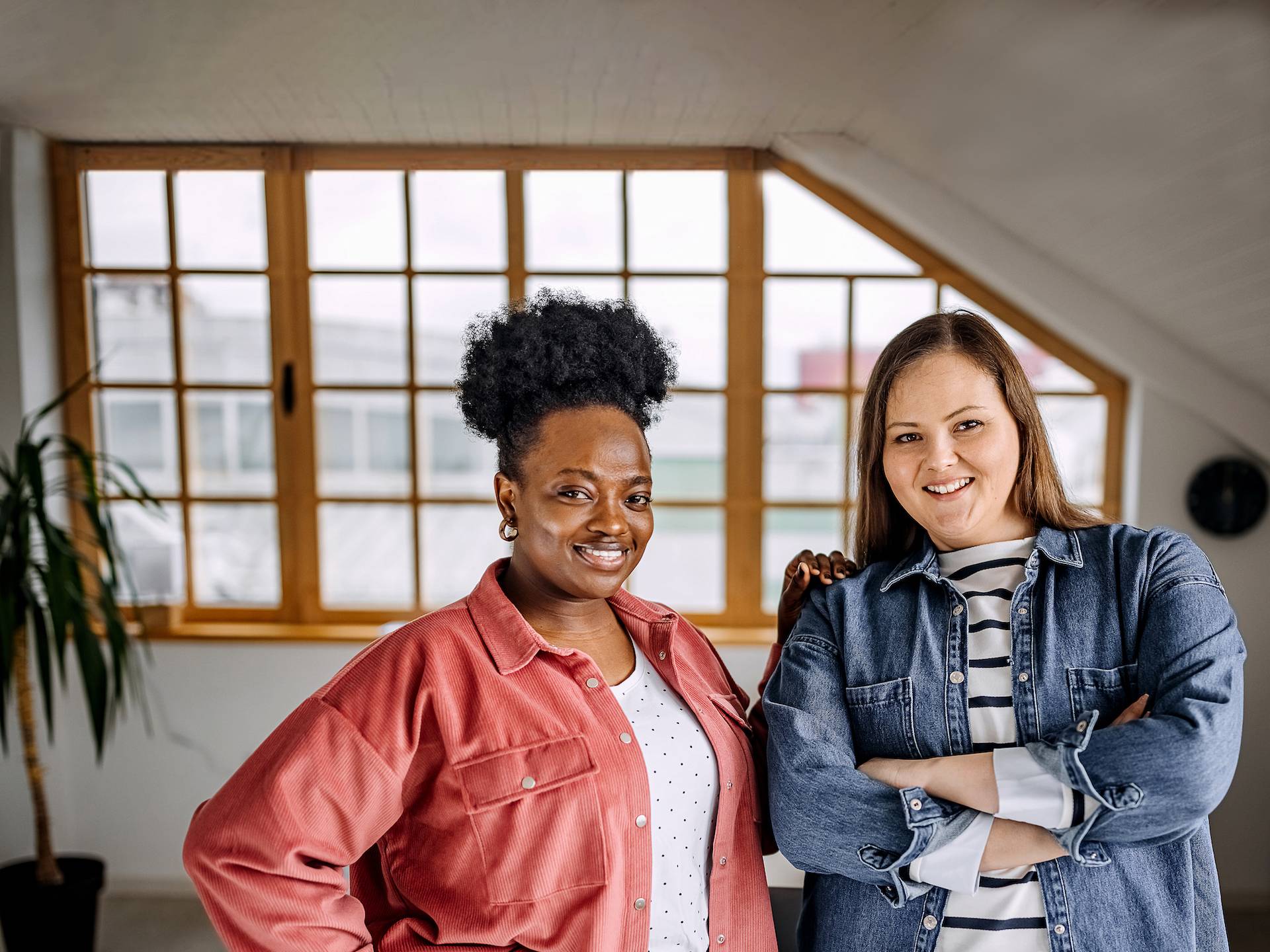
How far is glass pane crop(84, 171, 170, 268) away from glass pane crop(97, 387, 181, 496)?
47 centimetres

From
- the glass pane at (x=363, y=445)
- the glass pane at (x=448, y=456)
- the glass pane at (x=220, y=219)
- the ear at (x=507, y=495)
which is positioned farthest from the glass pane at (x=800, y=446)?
the ear at (x=507, y=495)

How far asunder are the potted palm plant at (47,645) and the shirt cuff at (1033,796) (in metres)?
2.41

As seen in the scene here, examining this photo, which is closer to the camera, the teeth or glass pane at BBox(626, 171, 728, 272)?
the teeth

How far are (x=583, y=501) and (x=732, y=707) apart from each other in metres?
0.41

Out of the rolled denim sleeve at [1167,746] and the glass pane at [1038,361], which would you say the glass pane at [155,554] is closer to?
the glass pane at [1038,361]

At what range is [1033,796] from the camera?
1.13 meters

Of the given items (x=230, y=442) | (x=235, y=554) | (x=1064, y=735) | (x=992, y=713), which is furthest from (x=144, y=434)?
(x=1064, y=735)

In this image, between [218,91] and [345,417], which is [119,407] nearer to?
[345,417]

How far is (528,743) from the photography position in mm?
1187

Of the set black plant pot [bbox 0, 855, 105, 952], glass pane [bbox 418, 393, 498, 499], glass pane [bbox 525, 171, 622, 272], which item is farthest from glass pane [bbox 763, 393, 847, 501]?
black plant pot [bbox 0, 855, 105, 952]

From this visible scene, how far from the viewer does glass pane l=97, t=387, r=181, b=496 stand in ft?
11.1

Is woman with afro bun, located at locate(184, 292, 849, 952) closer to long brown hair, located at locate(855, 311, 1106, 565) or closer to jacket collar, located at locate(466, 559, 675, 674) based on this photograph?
jacket collar, located at locate(466, 559, 675, 674)

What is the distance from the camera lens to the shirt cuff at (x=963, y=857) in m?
1.16

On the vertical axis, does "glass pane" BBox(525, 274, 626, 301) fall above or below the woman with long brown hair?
above
